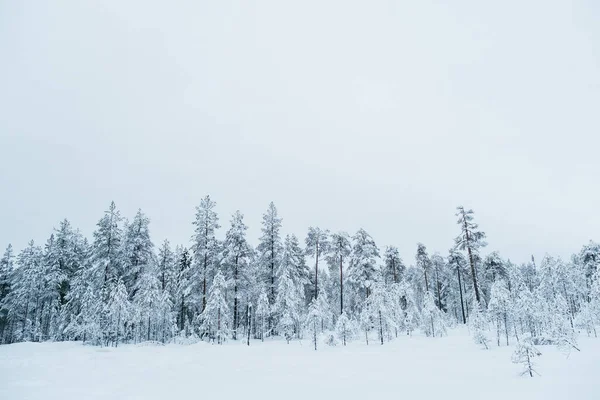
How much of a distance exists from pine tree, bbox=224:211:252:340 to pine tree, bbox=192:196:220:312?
1.57m

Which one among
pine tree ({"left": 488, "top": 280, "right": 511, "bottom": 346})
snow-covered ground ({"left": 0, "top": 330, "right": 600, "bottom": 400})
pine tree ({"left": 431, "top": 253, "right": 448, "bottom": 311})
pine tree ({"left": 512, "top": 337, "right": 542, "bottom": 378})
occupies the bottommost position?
snow-covered ground ({"left": 0, "top": 330, "right": 600, "bottom": 400})

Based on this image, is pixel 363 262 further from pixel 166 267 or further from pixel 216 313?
pixel 166 267

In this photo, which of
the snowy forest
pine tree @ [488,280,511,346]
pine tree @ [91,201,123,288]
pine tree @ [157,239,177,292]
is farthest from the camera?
pine tree @ [157,239,177,292]

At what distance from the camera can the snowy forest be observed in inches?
1129

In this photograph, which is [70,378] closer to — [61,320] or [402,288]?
[61,320]

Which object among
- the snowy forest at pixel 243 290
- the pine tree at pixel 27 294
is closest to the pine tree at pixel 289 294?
the snowy forest at pixel 243 290

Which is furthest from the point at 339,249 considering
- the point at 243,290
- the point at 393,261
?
the point at 393,261

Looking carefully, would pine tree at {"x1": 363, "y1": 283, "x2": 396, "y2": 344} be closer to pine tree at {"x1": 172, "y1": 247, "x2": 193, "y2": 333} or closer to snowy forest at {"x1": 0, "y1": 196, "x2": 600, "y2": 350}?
snowy forest at {"x1": 0, "y1": 196, "x2": 600, "y2": 350}

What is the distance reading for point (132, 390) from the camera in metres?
13.7

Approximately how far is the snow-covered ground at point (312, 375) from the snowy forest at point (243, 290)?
530 cm

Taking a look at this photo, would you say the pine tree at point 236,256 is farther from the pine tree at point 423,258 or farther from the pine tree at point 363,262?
the pine tree at point 423,258

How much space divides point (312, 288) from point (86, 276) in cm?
2725

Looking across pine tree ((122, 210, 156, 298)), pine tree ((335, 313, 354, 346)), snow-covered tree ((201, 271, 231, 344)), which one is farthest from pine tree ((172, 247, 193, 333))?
pine tree ((335, 313, 354, 346))

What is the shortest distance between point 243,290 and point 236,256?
3.87 meters
